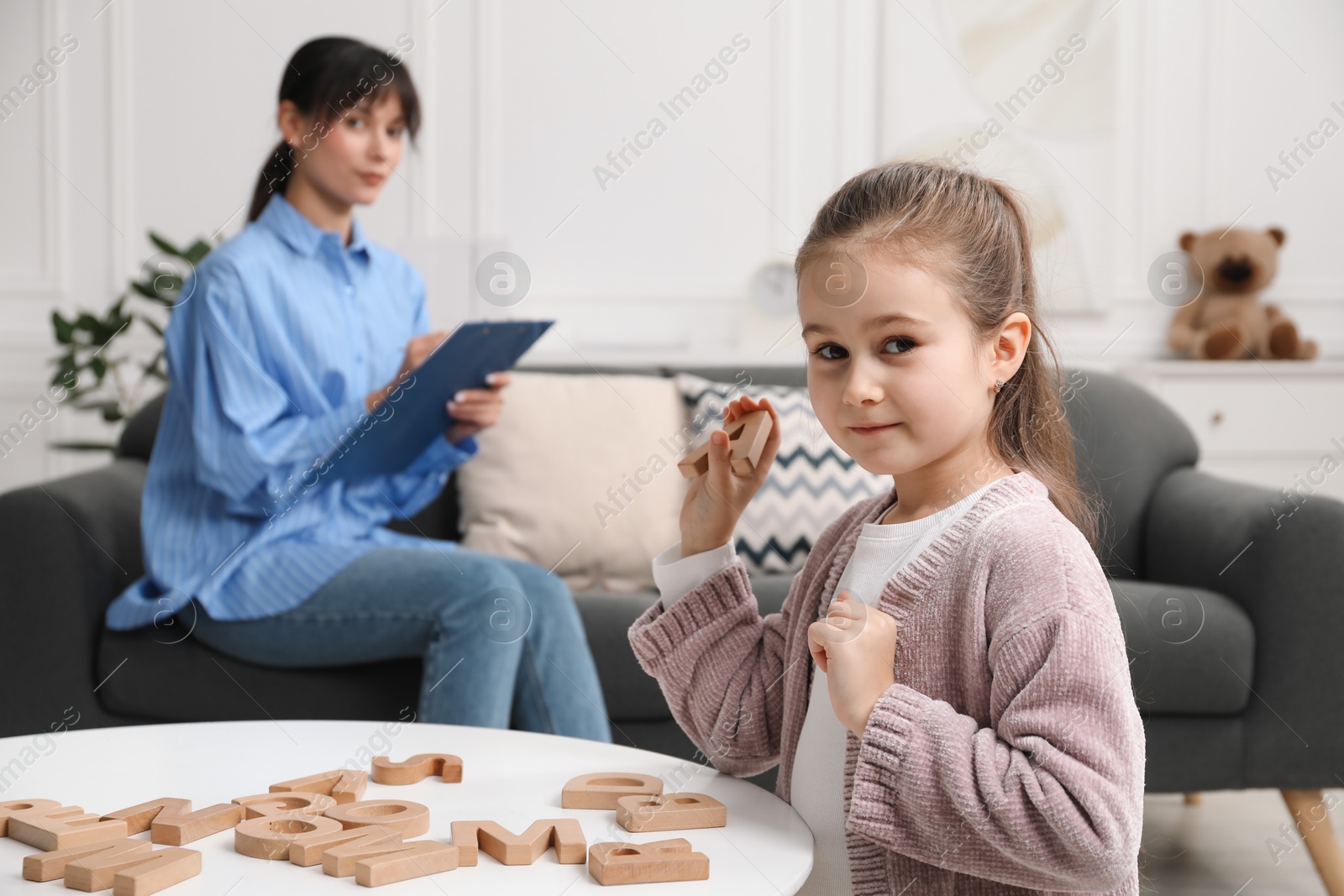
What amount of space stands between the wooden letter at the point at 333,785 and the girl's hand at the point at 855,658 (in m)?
0.33

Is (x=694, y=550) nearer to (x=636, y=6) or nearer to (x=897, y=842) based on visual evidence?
(x=897, y=842)

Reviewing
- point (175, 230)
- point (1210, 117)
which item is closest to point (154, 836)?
point (175, 230)

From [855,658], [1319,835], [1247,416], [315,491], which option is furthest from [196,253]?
[1247,416]

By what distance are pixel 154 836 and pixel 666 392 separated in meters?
1.64

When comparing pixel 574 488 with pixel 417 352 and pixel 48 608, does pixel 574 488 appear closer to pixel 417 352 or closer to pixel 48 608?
pixel 417 352

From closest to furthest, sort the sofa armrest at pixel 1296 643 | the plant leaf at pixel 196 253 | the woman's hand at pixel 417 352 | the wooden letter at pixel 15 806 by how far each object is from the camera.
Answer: the wooden letter at pixel 15 806 < the woman's hand at pixel 417 352 < the sofa armrest at pixel 1296 643 < the plant leaf at pixel 196 253

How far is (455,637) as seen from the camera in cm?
153

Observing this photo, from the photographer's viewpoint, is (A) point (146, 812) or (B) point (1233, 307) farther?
(B) point (1233, 307)

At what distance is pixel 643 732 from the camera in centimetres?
174

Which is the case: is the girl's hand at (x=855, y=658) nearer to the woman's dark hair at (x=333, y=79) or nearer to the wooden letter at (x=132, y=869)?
the wooden letter at (x=132, y=869)

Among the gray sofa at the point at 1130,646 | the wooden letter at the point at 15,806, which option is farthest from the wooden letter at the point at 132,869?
the gray sofa at the point at 1130,646

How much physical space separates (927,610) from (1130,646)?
109 centimetres

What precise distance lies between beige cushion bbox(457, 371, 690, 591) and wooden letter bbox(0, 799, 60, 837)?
1.27 m

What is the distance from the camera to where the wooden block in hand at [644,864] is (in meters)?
0.63
